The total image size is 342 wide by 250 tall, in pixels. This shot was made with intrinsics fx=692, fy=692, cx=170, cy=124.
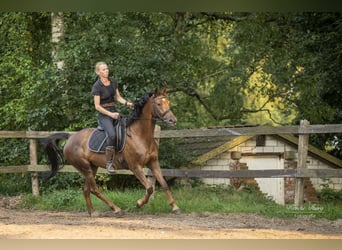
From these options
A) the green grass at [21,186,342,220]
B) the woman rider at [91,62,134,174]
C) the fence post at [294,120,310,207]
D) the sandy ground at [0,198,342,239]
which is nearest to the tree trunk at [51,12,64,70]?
the green grass at [21,186,342,220]

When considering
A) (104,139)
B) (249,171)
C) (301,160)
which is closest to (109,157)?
(104,139)

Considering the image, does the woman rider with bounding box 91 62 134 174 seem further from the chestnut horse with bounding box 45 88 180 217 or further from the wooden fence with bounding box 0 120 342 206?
the wooden fence with bounding box 0 120 342 206

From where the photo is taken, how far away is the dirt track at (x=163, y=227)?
5871 mm

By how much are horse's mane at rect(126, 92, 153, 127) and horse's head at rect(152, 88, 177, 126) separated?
9 centimetres

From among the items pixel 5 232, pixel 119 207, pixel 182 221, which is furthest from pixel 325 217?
Answer: pixel 5 232

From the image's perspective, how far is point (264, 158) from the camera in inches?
411

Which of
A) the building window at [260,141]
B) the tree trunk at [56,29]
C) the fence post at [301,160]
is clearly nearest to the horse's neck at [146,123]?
the fence post at [301,160]

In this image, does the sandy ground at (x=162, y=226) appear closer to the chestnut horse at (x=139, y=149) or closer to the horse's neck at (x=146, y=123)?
the chestnut horse at (x=139, y=149)

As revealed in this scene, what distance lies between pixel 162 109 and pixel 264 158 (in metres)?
3.83

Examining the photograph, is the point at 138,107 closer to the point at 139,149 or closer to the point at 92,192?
the point at 139,149

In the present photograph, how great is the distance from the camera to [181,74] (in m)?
11.9

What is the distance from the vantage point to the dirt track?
19.3 ft
